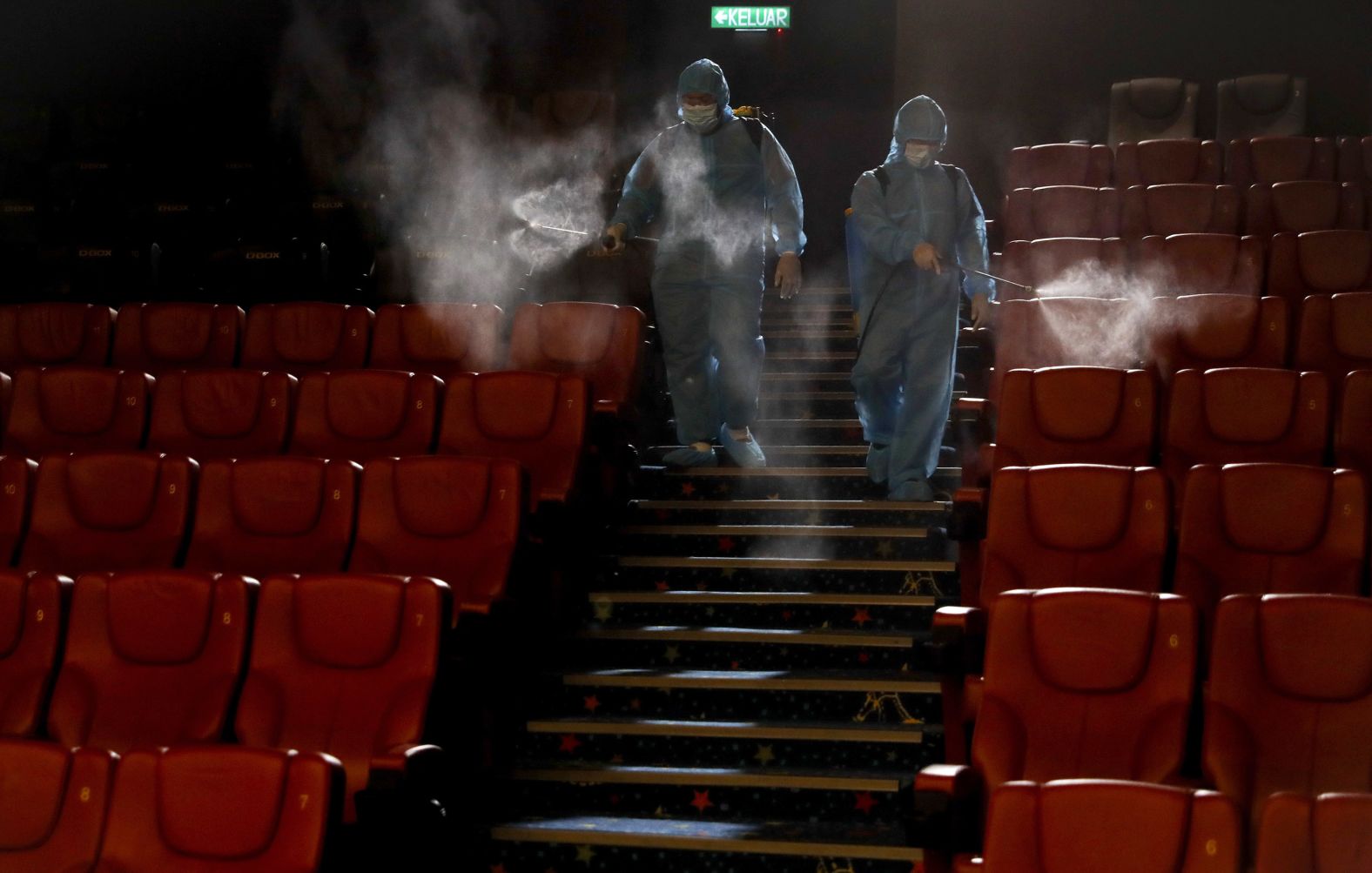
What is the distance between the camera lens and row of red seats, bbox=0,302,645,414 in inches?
97.5

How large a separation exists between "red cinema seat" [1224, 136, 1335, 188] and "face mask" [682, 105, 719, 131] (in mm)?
1476

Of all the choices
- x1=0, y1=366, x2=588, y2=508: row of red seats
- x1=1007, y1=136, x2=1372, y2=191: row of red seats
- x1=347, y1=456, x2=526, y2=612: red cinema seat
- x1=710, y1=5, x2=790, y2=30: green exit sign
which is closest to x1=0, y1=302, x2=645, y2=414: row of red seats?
x1=0, y1=366, x2=588, y2=508: row of red seats

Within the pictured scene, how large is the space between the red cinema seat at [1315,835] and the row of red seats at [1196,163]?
2.38m

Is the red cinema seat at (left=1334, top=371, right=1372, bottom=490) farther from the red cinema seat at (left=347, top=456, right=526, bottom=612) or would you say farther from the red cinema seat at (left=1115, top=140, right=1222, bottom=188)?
the red cinema seat at (left=1115, top=140, right=1222, bottom=188)

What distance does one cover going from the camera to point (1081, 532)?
1.81 meters

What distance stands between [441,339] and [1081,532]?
4.14 ft

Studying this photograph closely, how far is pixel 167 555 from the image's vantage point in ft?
6.66

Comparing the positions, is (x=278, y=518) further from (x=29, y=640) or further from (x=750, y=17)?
(x=750, y=17)

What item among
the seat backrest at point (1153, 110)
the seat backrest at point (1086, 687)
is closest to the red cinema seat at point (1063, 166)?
the seat backrest at point (1153, 110)

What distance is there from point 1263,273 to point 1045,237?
494mm

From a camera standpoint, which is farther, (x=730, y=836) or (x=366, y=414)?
(x=366, y=414)

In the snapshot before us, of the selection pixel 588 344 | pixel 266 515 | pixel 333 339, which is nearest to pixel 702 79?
pixel 588 344

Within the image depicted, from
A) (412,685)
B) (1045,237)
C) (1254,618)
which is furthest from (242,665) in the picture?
(1045,237)

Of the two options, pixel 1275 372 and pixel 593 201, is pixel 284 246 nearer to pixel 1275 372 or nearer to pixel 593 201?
pixel 593 201
